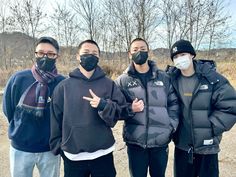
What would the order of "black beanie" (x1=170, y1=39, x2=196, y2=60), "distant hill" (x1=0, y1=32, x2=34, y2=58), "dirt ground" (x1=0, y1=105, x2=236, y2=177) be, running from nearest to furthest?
"black beanie" (x1=170, y1=39, x2=196, y2=60) → "dirt ground" (x1=0, y1=105, x2=236, y2=177) → "distant hill" (x1=0, y1=32, x2=34, y2=58)

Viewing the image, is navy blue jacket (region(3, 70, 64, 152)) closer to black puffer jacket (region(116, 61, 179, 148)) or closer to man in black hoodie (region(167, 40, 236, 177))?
black puffer jacket (region(116, 61, 179, 148))

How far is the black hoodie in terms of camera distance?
8.17ft

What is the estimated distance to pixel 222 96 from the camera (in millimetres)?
2785

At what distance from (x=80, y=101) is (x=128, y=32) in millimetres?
14084

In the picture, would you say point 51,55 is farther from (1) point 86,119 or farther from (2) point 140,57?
(2) point 140,57

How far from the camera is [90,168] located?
2.59m

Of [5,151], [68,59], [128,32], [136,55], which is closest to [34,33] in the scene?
[68,59]

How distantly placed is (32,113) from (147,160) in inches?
48.0

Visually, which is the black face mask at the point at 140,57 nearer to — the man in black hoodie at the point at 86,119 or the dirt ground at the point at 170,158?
the man in black hoodie at the point at 86,119

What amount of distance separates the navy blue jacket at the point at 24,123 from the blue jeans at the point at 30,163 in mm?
56

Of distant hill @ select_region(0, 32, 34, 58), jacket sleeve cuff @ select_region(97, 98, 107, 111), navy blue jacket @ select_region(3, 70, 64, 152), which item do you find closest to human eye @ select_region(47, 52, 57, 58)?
navy blue jacket @ select_region(3, 70, 64, 152)

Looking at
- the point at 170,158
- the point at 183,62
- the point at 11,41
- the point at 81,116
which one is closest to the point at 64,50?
the point at 11,41

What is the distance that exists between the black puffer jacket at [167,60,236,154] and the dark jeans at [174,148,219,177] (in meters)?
0.11

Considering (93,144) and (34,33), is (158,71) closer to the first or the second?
(93,144)
